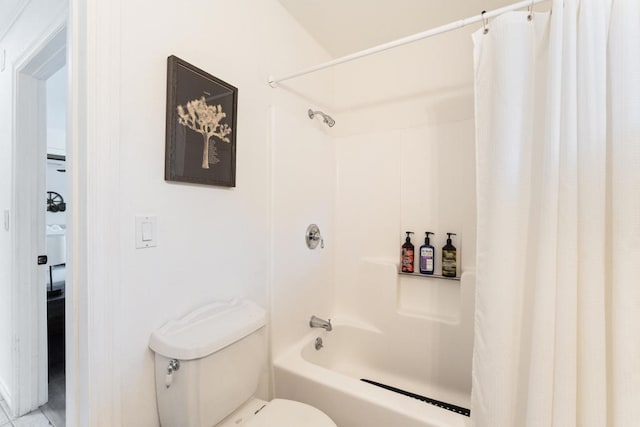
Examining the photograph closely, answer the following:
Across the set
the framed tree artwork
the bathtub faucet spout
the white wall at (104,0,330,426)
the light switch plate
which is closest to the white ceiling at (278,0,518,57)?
the white wall at (104,0,330,426)

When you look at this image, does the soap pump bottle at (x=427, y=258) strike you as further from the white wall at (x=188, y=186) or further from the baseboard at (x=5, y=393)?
the baseboard at (x=5, y=393)

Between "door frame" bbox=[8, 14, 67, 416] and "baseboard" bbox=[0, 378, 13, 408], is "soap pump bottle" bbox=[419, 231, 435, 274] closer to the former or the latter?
"door frame" bbox=[8, 14, 67, 416]

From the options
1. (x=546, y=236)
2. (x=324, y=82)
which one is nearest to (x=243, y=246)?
(x=546, y=236)

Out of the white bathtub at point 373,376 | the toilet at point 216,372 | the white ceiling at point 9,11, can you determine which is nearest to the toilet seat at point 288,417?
the toilet at point 216,372

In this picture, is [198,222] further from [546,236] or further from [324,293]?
[546,236]

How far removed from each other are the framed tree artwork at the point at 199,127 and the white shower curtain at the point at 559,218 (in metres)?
1.05

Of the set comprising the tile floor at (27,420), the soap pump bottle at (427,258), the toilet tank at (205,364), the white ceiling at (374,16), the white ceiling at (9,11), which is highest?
the white ceiling at (374,16)

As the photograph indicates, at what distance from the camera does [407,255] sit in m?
1.86

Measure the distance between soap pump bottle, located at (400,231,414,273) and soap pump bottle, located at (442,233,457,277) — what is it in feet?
0.65

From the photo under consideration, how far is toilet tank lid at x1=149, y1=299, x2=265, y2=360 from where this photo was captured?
3.02 feet

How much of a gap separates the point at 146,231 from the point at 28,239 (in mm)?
1203

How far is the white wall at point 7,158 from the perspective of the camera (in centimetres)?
139

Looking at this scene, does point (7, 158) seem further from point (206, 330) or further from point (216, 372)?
point (216, 372)

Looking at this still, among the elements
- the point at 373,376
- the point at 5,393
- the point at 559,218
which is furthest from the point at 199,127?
the point at 5,393
